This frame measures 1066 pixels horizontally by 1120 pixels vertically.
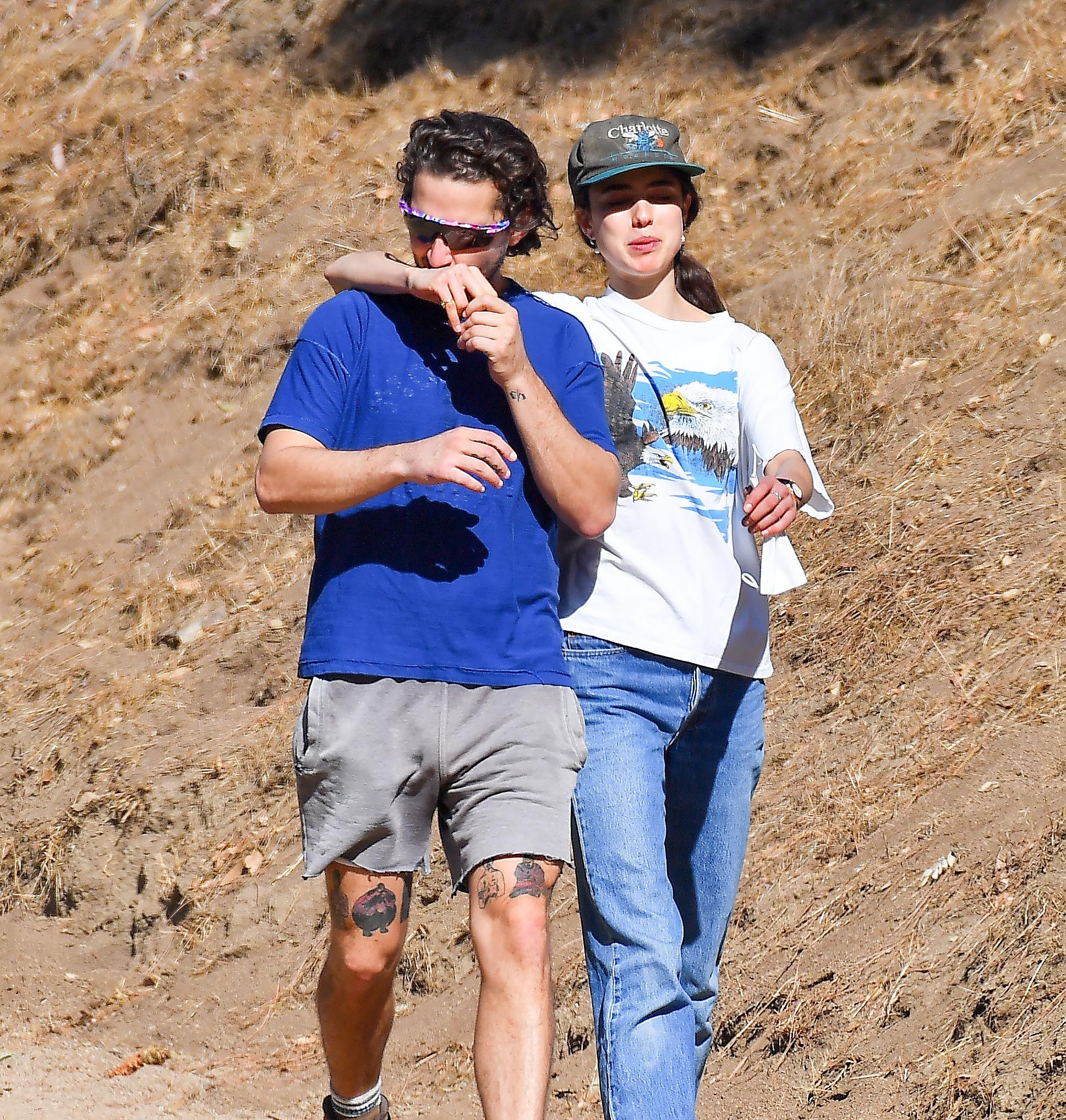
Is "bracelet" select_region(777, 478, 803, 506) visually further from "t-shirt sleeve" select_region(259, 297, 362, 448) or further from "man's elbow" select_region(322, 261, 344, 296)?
"man's elbow" select_region(322, 261, 344, 296)

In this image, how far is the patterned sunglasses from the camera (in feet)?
8.43

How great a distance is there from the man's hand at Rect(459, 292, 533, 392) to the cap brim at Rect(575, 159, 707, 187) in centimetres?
53

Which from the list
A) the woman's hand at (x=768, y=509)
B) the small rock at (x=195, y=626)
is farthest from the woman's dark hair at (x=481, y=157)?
the small rock at (x=195, y=626)

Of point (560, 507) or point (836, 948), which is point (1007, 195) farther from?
point (560, 507)

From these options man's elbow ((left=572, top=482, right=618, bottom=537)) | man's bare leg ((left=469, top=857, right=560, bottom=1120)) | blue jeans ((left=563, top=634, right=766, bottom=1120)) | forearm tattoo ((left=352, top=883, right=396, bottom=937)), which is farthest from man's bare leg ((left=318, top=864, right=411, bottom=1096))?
man's elbow ((left=572, top=482, right=618, bottom=537))

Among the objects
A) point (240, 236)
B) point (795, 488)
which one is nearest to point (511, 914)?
point (795, 488)

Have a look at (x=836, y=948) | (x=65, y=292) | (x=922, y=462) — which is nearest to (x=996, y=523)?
(x=922, y=462)

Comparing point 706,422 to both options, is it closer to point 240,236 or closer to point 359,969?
point 359,969

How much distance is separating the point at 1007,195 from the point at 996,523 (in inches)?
91.2

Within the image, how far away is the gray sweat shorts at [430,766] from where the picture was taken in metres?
2.44

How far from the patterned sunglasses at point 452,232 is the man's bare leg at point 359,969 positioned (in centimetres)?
124

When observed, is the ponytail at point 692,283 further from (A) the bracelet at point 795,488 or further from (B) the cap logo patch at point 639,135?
(A) the bracelet at point 795,488

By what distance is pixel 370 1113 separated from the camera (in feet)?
8.93

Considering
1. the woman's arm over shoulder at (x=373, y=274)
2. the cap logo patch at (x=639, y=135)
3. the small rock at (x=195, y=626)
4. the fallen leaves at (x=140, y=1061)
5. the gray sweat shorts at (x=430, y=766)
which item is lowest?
the fallen leaves at (x=140, y=1061)
